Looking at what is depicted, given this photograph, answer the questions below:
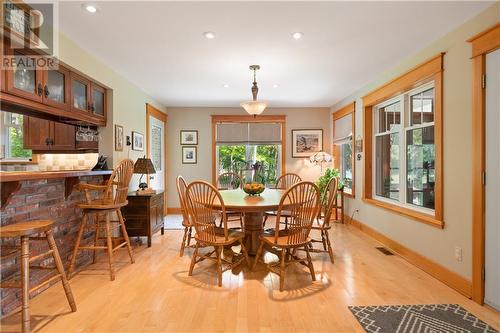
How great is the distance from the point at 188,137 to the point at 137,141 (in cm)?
189

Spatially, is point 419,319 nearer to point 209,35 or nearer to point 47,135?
point 209,35

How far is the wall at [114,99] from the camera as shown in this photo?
308 centimetres

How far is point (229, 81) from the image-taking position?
14.8 ft

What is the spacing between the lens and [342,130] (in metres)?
5.88

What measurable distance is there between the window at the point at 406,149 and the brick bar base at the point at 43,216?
151 inches

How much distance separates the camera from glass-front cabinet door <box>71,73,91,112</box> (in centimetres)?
327

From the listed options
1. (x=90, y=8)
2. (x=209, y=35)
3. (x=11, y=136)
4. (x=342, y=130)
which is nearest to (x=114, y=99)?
(x=11, y=136)

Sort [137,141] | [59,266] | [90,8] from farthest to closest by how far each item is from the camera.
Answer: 1. [137,141]
2. [90,8]
3. [59,266]

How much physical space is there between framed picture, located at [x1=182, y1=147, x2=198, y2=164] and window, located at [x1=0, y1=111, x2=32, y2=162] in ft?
11.9

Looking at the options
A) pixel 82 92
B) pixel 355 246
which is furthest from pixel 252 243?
pixel 82 92

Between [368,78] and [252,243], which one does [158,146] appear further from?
[368,78]

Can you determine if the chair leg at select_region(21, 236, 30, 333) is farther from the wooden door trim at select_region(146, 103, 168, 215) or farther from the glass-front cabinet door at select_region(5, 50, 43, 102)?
the wooden door trim at select_region(146, 103, 168, 215)

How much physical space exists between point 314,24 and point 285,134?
13.2 feet

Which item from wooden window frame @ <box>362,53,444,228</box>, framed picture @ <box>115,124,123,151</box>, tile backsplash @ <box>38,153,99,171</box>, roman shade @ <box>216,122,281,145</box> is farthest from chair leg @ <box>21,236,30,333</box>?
roman shade @ <box>216,122,281,145</box>
